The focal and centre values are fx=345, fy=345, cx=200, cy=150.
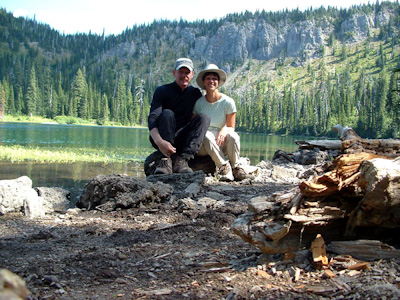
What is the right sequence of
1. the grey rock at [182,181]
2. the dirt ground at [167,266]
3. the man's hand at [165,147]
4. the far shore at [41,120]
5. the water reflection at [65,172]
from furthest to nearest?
1. the far shore at [41,120]
2. the water reflection at [65,172]
3. the man's hand at [165,147]
4. the grey rock at [182,181]
5. the dirt ground at [167,266]

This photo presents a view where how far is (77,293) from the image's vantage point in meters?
2.46

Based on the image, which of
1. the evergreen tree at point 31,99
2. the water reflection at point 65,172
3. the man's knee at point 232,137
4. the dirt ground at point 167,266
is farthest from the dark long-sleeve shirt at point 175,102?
the evergreen tree at point 31,99

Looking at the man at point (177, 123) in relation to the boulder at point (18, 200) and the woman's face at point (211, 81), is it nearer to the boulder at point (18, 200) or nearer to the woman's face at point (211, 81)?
the woman's face at point (211, 81)

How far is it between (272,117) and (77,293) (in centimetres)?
10795

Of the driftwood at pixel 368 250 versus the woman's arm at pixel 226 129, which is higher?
the woman's arm at pixel 226 129

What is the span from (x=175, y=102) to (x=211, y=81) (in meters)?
0.90

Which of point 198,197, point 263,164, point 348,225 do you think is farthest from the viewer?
point 263,164

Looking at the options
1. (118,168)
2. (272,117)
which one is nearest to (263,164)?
(118,168)

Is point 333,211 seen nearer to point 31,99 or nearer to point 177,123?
point 177,123

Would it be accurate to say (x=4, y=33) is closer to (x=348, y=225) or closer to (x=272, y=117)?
(x=272, y=117)

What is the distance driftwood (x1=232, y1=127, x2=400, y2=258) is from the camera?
2578mm

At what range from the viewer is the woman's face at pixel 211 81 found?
24.3ft

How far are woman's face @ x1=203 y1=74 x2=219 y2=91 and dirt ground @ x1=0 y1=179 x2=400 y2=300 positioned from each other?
358 centimetres

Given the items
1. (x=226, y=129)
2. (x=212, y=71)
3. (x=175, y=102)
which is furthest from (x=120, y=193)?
(x=212, y=71)
